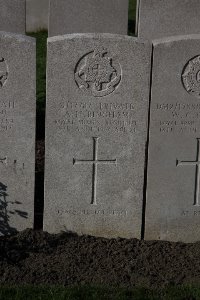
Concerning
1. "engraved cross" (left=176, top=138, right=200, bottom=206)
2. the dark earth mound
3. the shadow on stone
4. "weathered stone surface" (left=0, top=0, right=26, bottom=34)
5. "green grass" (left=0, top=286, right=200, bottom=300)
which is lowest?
"green grass" (left=0, top=286, right=200, bottom=300)

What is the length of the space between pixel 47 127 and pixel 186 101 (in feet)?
3.95

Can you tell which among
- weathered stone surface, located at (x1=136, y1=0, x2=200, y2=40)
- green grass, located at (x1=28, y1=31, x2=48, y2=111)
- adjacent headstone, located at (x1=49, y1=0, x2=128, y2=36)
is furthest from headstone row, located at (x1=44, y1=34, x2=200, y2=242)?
adjacent headstone, located at (x1=49, y1=0, x2=128, y2=36)

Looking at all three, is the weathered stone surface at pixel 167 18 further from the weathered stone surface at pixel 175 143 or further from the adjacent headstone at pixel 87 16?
the weathered stone surface at pixel 175 143

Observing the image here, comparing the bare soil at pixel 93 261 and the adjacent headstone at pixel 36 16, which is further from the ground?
the adjacent headstone at pixel 36 16

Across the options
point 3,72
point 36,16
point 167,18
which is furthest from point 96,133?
point 36,16

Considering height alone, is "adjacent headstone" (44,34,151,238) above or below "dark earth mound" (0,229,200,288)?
above

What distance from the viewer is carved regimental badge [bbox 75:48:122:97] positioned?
19.7 ft

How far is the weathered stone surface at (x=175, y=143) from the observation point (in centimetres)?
606

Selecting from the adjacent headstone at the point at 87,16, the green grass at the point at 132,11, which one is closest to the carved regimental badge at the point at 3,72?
the adjacent headstone at the point at 87,16

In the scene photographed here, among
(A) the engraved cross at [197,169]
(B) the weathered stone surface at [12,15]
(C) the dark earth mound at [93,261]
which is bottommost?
(C) the dark earth mound at [93,261]

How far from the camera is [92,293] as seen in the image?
545 centimetres

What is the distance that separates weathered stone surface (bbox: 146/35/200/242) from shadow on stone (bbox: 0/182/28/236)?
1.16 m

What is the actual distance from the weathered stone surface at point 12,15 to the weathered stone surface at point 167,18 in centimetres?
168

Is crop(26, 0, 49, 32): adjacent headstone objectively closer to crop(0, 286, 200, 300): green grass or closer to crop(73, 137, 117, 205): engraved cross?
crop(73, 137, 117, 205): engraved cross
